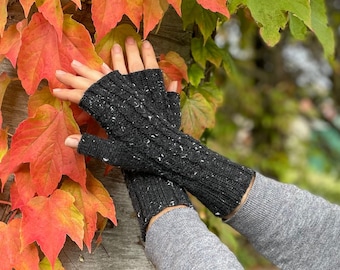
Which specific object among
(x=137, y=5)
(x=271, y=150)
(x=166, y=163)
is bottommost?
(x=271, y=150)

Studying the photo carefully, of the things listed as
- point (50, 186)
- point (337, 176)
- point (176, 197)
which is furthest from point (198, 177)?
point (337, 176)

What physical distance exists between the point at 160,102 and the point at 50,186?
0.26 metres

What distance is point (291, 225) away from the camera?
1095 millimetres

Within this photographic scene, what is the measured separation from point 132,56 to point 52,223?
35 centimetres

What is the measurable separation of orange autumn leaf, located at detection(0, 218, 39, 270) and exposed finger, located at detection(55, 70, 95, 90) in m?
0.27

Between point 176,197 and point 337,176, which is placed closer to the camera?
point 176,197

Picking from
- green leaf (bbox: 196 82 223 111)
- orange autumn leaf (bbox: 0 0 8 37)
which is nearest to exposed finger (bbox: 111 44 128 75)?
orange autumn leaf (bbox: 0 0 8 37)

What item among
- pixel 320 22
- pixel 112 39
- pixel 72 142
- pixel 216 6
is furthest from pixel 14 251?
pixel 320 22

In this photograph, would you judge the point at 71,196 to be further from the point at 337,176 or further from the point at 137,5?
the point at 337,176

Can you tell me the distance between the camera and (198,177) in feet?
3.40

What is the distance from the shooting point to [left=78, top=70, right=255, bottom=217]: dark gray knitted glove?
1001 millimetres

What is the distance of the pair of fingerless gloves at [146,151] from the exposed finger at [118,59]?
19mm

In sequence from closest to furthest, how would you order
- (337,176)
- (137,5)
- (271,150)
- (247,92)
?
(137,5), (247,92), (271,150), (337,176)

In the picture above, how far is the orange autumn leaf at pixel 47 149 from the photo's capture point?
0.99 meters
